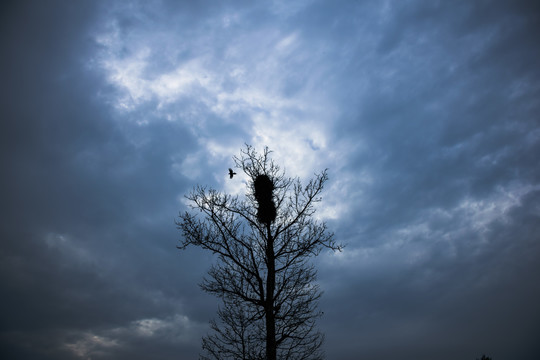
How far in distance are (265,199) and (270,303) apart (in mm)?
3229

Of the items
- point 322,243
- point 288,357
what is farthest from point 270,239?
point 288,357

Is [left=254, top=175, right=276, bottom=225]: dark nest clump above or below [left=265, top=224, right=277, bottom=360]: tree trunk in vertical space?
above

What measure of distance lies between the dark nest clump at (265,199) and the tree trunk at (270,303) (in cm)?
45

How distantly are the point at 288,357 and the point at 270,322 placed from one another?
998 mm

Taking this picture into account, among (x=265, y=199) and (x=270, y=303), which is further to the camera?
(x=265, y=199)

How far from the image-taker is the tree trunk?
6.99 metres

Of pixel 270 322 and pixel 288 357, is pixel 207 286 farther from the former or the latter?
pixel 288 357

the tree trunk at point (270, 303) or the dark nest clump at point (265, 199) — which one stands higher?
the dark nest clump at point (265, 199)

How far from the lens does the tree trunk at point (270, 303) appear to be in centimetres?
Result: 699

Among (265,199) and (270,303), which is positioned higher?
(265,199)

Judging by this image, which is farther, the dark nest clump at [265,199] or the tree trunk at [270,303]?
the dark nest clump at [265,199]

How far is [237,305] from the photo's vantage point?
763 cm

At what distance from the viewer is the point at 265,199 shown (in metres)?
9.08

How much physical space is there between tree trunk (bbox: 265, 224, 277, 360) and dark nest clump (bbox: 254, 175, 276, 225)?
451 mm
